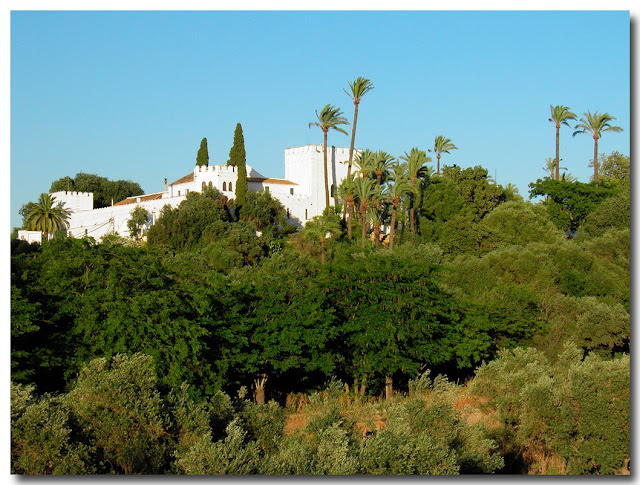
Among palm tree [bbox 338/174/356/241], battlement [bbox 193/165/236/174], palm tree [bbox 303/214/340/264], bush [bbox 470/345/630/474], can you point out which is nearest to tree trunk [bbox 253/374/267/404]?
bush [bbox 470/345/630/474]

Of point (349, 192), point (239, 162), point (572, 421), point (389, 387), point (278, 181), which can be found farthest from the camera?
point (278, 181)

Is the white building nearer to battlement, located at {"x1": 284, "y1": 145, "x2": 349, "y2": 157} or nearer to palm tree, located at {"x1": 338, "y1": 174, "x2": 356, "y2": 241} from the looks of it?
battlement, located at {"x1": 284, "y1": 145, "x2": 349, "y2": 157}

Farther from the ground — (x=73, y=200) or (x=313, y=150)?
(x=313, y=150)

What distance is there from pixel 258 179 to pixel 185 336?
36027mm

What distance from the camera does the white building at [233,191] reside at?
49594mm

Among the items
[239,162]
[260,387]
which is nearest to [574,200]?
[239,162]

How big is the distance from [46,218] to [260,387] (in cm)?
Result: 3506

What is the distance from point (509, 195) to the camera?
48531mm

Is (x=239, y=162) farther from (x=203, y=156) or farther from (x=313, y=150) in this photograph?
(x=313, y=150)

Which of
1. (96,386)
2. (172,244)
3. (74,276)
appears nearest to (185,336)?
(74,276)

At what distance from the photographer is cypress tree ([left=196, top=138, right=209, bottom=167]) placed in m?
51.4

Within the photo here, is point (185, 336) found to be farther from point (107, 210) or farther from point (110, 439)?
point (107, 210)

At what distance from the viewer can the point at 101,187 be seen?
7669cm

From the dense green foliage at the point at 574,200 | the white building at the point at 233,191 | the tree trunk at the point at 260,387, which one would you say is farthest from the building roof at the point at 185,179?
the tree trunk at the point at 260,387
